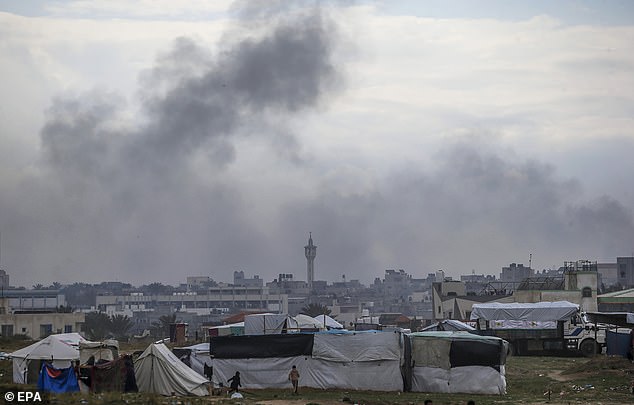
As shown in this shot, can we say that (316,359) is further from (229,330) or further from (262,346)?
(229,330)

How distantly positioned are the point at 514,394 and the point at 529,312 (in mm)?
20640

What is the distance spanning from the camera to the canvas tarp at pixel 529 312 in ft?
178

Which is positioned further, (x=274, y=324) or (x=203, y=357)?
(x=274, y=324)

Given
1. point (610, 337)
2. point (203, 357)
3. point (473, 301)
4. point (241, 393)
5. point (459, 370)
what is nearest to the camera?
point (241, 393)

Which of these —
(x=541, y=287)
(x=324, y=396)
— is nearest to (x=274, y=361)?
(x=324, y=396)

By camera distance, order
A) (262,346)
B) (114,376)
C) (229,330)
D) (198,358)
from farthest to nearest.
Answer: (229,330) < (198,358) < (262,346) < (114,376)

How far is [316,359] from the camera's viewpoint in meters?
35.8

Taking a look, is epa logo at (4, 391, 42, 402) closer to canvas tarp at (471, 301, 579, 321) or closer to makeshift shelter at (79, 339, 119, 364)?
makeshift shelter at (79, 339, 119, 364)

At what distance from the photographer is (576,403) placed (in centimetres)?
3114

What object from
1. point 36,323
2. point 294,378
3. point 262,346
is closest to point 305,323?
point 262,346

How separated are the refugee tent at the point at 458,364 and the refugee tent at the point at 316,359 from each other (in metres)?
1.08

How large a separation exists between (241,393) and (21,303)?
125m

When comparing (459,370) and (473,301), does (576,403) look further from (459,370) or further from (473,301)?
(473,301)

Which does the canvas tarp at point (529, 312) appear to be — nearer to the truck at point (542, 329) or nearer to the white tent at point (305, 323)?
the truck at point (542, 329)
